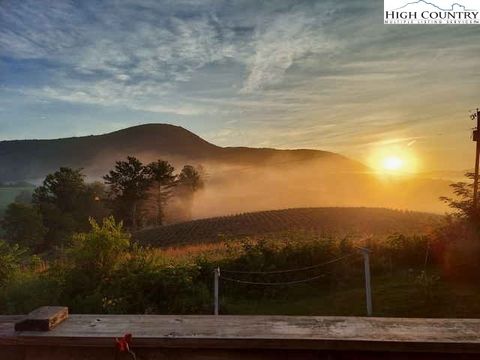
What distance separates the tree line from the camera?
147 ft

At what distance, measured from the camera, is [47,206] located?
48.7 m

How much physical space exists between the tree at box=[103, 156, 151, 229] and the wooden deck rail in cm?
5057

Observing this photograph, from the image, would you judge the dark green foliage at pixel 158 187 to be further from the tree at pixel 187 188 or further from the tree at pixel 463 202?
the tree at pixel 463 202

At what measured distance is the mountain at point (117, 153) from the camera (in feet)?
529

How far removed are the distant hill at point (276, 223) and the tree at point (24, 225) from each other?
10.1 metres

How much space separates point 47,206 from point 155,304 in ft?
134

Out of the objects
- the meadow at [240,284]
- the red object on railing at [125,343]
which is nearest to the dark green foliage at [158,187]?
the meadow at [240,284]

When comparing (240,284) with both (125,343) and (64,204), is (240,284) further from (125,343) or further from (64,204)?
(64,204)

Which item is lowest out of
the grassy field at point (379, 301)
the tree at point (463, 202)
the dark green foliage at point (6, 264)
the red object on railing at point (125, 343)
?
the grassy field at point (379, 301)

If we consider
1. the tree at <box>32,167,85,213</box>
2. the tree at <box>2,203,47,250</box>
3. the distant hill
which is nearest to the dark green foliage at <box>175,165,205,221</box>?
the distant hill

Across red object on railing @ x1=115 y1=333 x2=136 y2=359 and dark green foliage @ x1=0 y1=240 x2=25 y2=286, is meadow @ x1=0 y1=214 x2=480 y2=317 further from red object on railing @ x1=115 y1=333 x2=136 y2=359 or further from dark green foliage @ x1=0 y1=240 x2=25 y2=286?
red object on railing @ x1=115 y1=333 x2=136 y2=359

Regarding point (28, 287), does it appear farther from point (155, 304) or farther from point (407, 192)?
point (407, 192)

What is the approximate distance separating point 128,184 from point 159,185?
7.36 m

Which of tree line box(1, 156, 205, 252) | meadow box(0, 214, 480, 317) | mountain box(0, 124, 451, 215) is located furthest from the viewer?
mountain box(0, 124, 451, 215)
